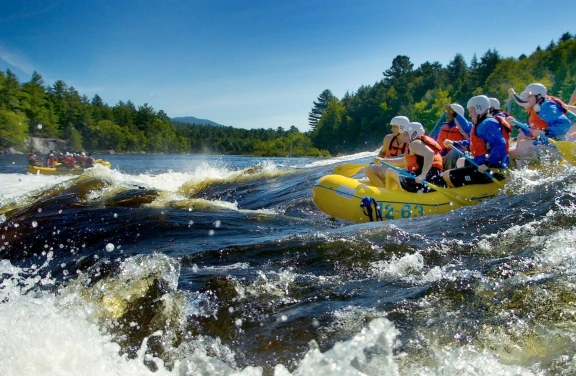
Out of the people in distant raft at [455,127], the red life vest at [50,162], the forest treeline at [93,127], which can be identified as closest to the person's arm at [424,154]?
the people in distant raft at [455,127]

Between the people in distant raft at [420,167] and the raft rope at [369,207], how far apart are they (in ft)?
2.52

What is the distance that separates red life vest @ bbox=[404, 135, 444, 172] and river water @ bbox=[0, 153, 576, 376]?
5.19 feet

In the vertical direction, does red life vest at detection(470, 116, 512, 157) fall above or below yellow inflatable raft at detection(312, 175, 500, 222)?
above

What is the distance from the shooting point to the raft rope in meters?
8.05

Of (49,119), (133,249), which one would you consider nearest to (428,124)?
(133,249)

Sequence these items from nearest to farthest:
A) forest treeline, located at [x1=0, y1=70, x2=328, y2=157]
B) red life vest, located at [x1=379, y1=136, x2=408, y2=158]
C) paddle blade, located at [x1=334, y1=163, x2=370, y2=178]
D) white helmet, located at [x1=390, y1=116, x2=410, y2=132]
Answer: white helmet, located at [x1=390, y1=116, x2=410, y2=132], red life vest, located at [x1=379, y1=136, x2=408, y2=158], paddle blade, located at [x1=334, y1=163, x2=370, y2=178], forest treeline, located at [x1=0, y1=70, x2=328, y2=157]

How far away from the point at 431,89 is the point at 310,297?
97042 mm

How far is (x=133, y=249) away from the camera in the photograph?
258 inches

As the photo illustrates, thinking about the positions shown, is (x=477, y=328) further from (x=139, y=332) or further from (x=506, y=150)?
(x=506, y=150)

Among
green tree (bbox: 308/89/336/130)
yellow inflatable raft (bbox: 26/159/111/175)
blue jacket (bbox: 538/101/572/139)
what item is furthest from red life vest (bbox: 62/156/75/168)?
green tree (bbox: 308/89/336/130)

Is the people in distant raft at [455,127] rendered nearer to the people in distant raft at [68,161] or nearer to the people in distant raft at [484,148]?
the people in distant raft at [484,148]

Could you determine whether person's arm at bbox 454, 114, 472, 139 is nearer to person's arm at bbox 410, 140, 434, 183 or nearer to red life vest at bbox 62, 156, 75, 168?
person's arm at bbox 410, 140, 434, 183

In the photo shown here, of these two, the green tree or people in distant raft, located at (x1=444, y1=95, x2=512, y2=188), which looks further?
the green tree

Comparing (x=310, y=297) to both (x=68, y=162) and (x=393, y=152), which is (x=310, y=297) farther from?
(x=68, y=162)
